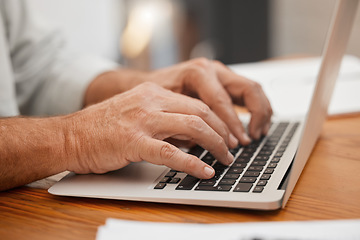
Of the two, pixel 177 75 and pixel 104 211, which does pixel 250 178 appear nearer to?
pixel 104 211

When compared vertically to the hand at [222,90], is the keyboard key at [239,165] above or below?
below

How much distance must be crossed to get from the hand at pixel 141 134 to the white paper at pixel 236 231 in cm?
12

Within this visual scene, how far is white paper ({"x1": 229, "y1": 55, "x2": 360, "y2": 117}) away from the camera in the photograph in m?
0.91

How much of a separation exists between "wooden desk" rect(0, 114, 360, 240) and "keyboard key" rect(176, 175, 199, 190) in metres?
0.03

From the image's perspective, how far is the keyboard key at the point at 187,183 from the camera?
506 millimetres

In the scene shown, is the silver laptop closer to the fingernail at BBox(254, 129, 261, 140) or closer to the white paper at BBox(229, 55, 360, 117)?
the fingernail at BBox(254, 129, 261, 140)

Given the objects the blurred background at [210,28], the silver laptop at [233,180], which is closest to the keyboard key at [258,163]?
the silver laptop at [233,180]

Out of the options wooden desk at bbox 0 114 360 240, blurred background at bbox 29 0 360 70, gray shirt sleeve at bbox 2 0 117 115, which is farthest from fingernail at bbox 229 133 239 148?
blurred background at bbox 29 0 360 70

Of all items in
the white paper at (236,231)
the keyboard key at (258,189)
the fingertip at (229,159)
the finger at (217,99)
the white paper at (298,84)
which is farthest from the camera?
the white paper at (298,84)

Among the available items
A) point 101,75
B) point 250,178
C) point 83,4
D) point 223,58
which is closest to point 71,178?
point 250,178

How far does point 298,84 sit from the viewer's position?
106 cm

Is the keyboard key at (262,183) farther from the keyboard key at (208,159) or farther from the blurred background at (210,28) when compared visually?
the blurred background at (210,28)

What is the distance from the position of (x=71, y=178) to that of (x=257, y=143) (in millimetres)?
284

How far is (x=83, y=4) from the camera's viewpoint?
9.32 feet
